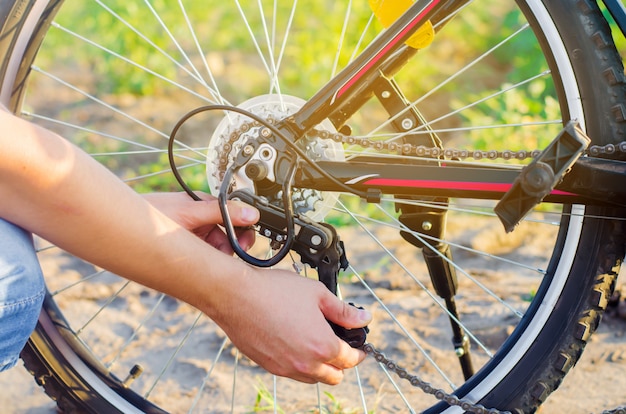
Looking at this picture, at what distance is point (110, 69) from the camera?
435 centimetres

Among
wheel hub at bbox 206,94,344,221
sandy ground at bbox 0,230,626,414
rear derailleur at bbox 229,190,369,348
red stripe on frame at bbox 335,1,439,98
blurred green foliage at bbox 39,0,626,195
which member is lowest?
sandy ground at bbox 0,230,626,414

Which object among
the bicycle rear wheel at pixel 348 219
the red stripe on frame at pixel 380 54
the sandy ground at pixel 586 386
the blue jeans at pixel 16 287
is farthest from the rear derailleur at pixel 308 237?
the sandy ground at pixel 586 386

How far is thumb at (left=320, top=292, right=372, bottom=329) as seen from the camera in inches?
60.7

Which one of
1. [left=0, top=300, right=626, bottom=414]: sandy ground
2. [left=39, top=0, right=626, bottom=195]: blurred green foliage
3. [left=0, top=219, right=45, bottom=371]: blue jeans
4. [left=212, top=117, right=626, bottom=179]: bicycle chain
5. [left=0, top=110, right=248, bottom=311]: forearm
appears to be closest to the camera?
[left=0, top=110, right=248, bottom=311]: forearm

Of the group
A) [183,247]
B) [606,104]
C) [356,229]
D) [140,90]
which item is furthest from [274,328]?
[140,90]

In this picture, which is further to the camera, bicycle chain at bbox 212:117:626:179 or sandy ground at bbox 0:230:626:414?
sandy ground at bbox 0:230:626:414

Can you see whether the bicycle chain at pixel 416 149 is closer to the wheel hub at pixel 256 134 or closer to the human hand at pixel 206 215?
the wheel hub at pixel 256 134

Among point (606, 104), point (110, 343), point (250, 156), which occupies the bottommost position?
point (110, 343)

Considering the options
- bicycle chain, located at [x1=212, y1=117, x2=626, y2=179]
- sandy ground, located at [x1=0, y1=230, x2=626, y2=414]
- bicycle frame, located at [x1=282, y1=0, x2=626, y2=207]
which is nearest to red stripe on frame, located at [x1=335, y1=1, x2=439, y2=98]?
bicycle frame, located at [x1=282, y1=0, x2=626, y2=207]

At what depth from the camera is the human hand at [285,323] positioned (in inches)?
57.5

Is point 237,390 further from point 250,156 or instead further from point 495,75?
point 495,75

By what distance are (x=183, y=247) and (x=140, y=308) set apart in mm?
1321

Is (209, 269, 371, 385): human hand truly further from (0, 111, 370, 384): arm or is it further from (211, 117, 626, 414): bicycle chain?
(211, 117, 626, 414): bicycle chain

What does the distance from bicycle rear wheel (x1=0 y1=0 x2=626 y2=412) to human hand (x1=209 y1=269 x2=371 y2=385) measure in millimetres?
286
